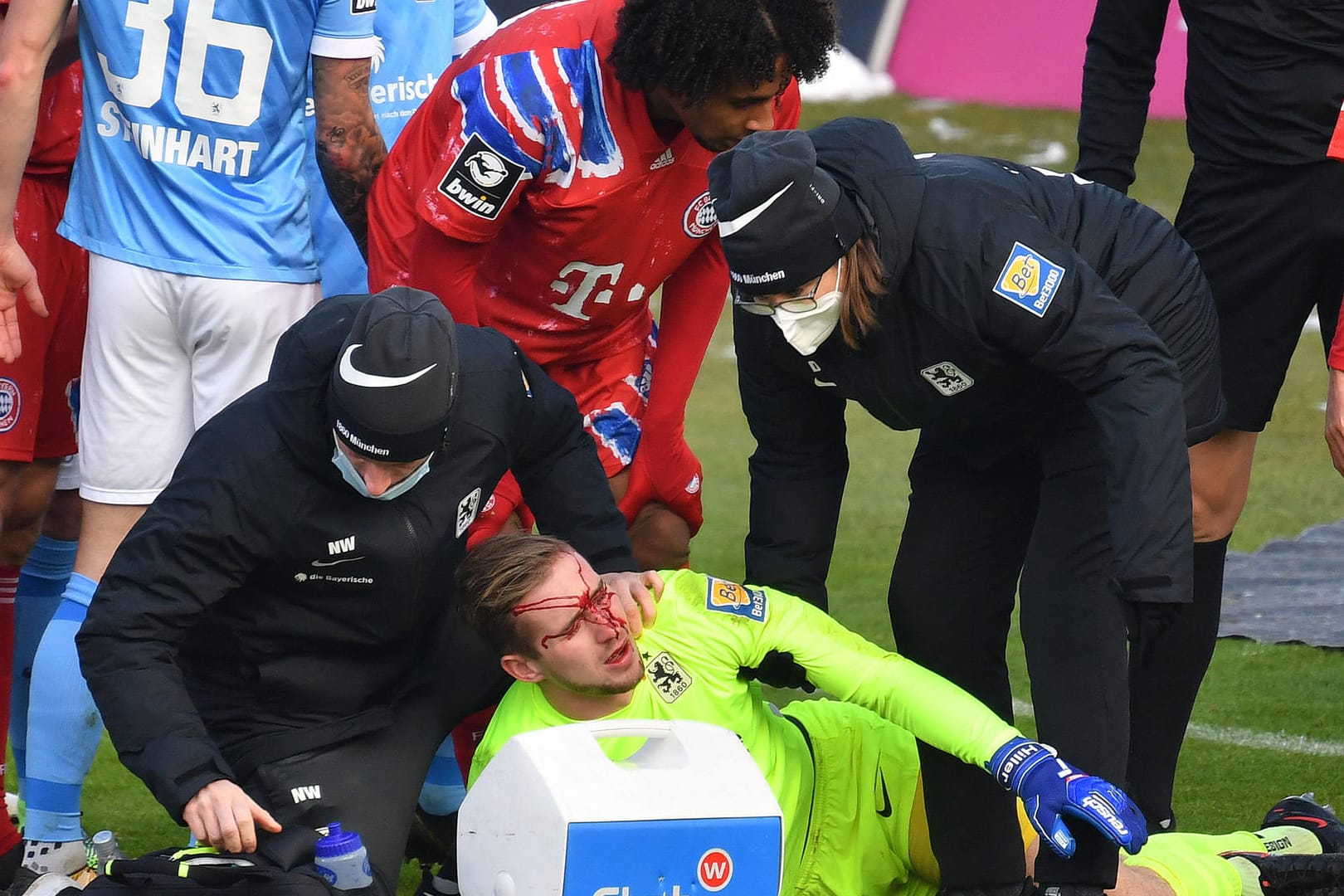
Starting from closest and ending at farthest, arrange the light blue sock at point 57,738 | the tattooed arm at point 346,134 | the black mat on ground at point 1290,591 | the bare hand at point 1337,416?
the bare hand at point 1337,416 → the light blue sock at point 57,738 → the tattooed arm at point 346,134 → the black mat on ground at point 1290,591

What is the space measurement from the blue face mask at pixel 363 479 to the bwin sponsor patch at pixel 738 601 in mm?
632

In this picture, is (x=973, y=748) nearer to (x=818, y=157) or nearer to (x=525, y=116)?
(x=818, y=157)

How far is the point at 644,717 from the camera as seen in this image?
3.33m

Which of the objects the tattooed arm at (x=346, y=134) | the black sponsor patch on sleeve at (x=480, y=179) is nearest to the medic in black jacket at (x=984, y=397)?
the black sponsor patch on sleeve at (x=480, y=179)

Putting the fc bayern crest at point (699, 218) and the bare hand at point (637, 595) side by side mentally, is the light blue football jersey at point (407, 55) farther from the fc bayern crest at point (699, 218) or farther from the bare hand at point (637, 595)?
the bare hand at point (637, 595)

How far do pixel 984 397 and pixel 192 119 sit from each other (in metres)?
1.83

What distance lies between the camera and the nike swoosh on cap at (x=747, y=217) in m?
2.78

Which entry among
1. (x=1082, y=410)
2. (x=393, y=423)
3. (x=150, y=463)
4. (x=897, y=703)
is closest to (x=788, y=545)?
(x=897, y=703)

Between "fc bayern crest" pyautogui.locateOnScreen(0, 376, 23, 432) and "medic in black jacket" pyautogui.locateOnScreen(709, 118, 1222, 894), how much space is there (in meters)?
1.64

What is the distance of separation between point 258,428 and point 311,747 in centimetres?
70

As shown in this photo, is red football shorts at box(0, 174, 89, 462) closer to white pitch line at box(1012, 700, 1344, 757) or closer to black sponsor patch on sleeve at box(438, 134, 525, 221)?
black sponsor patch on sleeve at box(438, 134, 525, 221)

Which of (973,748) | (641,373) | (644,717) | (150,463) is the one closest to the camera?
(973,748)

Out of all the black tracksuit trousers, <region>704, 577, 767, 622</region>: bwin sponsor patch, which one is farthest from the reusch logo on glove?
<region>704, 577, 767, 622</region>: bwin sponsor patch

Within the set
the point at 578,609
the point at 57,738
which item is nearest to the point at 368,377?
the point at 578,609
